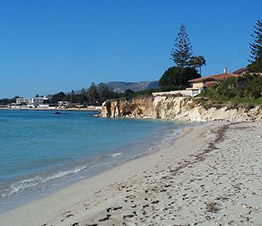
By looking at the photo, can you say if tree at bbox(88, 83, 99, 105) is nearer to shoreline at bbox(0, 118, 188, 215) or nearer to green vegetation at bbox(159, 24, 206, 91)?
green vegetation at bbox(159, 24, 206, 91)

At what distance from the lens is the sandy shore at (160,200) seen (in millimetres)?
4859

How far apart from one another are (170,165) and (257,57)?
153 ft

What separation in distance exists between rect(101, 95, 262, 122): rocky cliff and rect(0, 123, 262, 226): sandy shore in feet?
85.0

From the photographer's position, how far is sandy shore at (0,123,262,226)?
15.9ft

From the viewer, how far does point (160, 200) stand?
583cm

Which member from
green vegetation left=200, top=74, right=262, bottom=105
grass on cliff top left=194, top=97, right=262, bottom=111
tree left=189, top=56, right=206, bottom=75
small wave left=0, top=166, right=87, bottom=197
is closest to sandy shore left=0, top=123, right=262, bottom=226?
small wave left=0, top=166, right=87, bottom=197

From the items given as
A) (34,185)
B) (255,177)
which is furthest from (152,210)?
(34,185)

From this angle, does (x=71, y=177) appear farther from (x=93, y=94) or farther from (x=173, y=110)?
(x=93, y=94)

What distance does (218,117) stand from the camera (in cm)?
3872

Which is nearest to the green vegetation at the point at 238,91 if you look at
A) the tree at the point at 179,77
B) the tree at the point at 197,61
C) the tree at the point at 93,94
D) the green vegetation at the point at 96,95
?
the tree at the point at 179,77

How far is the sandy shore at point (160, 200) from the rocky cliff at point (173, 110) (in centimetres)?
2590

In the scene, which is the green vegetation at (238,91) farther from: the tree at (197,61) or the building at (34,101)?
the building at (34,101)

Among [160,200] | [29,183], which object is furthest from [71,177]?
[160,200]

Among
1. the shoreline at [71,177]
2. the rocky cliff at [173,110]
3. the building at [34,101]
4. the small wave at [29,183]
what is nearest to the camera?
the shoreline at [71,177]
